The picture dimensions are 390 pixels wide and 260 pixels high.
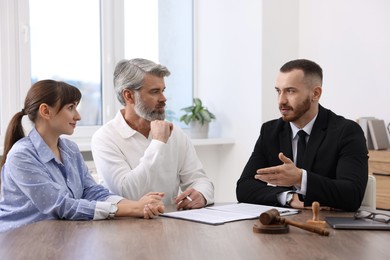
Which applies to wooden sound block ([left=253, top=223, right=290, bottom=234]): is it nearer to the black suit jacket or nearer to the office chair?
the black suit jacket

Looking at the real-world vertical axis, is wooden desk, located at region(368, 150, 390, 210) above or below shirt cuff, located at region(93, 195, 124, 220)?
below

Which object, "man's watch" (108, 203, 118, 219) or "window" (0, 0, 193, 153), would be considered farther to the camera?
"window" (0, 0, 193, 153)

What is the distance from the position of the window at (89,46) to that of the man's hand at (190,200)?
183 centimetres

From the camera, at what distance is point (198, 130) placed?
16.8 ft

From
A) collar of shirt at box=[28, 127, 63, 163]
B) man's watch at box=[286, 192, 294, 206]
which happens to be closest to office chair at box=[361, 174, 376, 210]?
man's watch at box=[286, 192, 294, 206]

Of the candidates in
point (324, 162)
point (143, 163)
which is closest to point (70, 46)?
point (143, 163)

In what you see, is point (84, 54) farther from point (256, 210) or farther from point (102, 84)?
point (256, 210)

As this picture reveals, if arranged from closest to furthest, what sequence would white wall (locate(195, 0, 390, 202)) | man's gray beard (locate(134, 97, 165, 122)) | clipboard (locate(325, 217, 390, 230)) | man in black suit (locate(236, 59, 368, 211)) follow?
clipboard (locate(325, 217, 390, 230))
man in black suit (locate(236, 59, 368, 211))
man's gray beard (locate(134, 97, 165, 122))
white wall (locate(195, 0, 390, 202))

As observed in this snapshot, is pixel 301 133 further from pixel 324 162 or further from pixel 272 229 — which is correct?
pixel 272 229

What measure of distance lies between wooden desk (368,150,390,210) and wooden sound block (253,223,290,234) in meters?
2.43

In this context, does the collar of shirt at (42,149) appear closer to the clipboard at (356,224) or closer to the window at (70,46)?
the clipboard at (356,224)

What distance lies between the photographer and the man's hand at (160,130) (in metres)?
2.80

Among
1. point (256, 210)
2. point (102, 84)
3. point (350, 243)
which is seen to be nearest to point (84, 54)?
point (102, 84)

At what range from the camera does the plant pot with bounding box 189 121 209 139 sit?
5109mm
